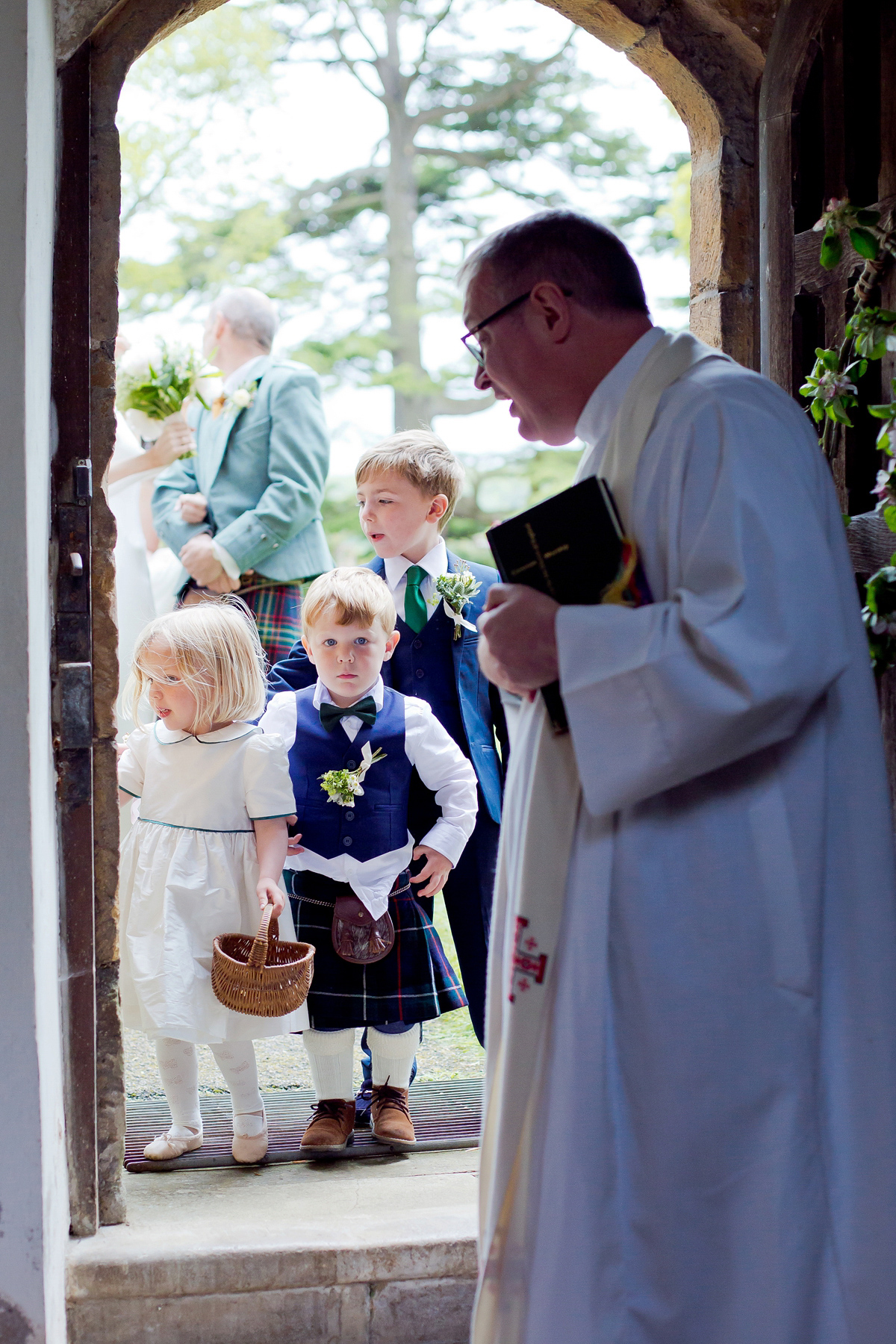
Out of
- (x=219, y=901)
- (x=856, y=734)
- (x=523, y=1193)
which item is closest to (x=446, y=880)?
(x=219, y=901)

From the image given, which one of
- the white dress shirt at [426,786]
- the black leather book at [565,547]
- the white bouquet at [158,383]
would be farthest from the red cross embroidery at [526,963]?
the white bouquet at [158,383]

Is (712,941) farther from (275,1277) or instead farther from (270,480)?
(270,480)

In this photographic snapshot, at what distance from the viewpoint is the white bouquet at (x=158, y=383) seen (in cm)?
404

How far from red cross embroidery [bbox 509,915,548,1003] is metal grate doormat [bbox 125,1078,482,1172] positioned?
122cm

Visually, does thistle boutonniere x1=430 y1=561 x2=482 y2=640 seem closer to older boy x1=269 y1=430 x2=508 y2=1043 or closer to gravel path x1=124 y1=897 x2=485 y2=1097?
older boy x1=269 y1=430 x2=508 y2=1043

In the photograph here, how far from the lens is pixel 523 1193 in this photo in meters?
1.63

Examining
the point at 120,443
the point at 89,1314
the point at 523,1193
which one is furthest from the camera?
the point at 120,443

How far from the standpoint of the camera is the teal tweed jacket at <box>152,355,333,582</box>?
12.1 feet

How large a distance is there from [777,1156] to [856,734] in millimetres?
520

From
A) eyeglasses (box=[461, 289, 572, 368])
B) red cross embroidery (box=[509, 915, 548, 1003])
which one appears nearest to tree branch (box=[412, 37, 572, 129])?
eyeglasses (box=[461, 289, 572, 368])

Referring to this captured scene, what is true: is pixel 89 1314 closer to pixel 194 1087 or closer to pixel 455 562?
pixel 194 1087

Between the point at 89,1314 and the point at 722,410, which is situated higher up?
the point at 722,410

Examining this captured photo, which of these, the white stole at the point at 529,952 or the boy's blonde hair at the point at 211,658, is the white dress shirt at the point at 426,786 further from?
the white stole at the point at 529,952

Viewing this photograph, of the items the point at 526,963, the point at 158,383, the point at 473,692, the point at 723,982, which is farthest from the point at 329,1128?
the point at 158,383
